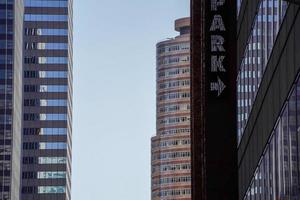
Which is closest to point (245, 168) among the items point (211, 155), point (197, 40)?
point (211, 155)

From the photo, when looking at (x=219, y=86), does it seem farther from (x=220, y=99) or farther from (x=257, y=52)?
(x=257, y=52)

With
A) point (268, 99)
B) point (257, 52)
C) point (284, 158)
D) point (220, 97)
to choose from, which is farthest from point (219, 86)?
point (284, 158)

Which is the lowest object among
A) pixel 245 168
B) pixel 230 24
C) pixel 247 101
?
pixel 245 168

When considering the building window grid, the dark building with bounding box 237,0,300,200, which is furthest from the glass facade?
the building window grid

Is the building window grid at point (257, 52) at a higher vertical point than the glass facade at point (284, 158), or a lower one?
higher

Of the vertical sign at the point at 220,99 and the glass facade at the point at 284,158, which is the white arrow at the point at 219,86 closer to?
the vertical sign at the point at 220,99

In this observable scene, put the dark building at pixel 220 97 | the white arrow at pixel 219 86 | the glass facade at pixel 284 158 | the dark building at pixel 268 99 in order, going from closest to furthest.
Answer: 1. the glass facade at pixel 284 158
2. the dark building at pixel 268 99
3. the dark building at pixel 220 97
4. the white arrow at pixel 219 86

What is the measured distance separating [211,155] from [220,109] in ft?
6.41

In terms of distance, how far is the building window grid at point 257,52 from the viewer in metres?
34.2

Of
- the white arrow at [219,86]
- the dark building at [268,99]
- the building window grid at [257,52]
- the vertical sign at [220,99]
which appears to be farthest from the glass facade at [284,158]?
the white arrow at [219,86]

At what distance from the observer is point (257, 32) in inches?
1532

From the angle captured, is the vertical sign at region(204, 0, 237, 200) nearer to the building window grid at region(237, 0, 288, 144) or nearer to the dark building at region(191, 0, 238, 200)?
the dark building at region(191, 0, 238, 200)

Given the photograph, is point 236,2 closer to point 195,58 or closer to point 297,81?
point 297,81

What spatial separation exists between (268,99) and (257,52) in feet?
13.7
